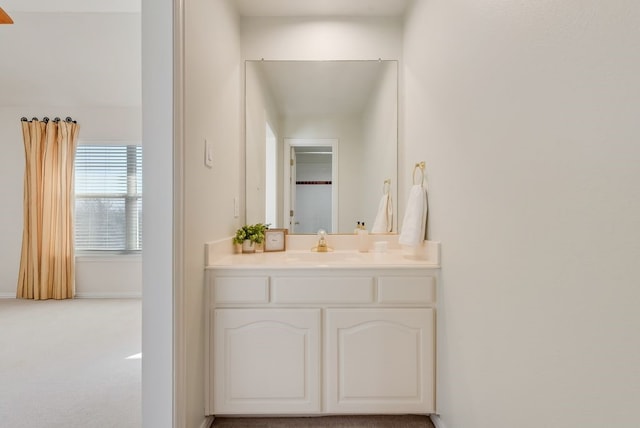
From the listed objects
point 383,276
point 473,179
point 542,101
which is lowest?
point 383,276

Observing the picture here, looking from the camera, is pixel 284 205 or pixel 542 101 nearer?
pixel 542 101

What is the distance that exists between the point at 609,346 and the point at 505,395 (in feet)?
1.57

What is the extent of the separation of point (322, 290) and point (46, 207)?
160 inches

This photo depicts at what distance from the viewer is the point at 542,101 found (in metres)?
0.89

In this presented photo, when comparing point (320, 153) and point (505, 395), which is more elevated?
point (320, 153)

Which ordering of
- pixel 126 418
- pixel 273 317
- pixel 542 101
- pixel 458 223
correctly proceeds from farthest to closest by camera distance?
pixel 126 418 → pixel 273 317 → pixel 458 223 → pixel 542 101

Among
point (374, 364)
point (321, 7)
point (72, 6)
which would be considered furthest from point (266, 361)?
point (72, 6)

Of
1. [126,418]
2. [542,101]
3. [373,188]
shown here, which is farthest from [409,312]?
[126,418]

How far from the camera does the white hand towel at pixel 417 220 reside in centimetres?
179

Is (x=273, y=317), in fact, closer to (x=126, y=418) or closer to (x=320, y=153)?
(x=126, y=418)

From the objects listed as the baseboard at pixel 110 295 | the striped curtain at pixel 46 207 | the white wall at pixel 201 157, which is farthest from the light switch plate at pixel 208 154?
the striped curtain at pixel 46 207

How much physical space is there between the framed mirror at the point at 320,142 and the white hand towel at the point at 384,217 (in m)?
0.03

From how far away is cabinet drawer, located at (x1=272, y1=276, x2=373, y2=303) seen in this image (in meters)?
1.62

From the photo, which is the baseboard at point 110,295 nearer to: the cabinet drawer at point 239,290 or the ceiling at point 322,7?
the cabinet drawer at point 239,290
